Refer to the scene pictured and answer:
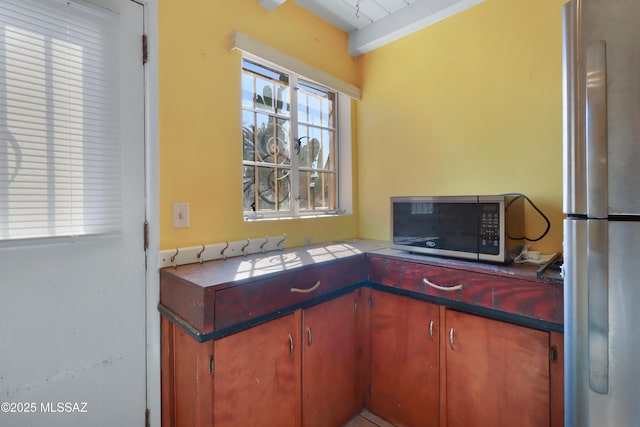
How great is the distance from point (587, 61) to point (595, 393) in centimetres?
80

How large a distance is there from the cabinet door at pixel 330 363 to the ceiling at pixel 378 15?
68.3 inches

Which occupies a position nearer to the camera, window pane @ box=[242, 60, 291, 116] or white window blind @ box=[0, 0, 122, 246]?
white window blind @ box=[0, 0, 122, 246]

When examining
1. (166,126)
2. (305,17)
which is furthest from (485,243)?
(305,17)

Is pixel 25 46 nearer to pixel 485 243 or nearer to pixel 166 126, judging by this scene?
pixel 166 126

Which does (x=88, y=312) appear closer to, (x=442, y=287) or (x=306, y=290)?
(x=306, y=290)

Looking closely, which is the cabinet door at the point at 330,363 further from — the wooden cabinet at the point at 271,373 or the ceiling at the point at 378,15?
the ceiling at the point at 378,15

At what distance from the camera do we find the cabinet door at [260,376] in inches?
43.7

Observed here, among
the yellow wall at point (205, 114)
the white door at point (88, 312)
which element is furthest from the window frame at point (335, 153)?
the white door at point (88, 312)

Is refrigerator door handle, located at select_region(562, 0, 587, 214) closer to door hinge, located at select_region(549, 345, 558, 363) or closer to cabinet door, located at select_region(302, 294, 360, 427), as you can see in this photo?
door hinge, located at select_region(549, 345, 558, 363)

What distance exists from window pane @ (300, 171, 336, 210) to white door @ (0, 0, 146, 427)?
41.6 inches

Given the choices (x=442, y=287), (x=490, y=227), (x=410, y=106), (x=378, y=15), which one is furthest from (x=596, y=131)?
(x=378, y=15)

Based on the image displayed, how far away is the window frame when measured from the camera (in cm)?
185

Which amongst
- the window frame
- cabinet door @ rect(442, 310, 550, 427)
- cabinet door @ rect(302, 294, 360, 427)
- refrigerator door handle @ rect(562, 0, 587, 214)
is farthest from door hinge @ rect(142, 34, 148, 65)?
cabinet door @ rect(442, 310, 550, 427)

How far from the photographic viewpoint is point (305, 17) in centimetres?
201
